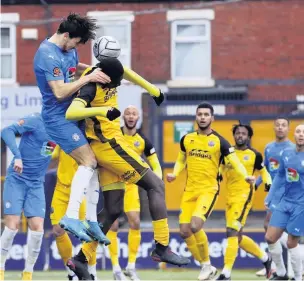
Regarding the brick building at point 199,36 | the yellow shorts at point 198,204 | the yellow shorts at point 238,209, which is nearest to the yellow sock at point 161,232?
the yellow shorts at point 198,204

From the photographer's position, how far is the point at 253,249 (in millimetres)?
16938

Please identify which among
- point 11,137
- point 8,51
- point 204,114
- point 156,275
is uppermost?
point 8,51

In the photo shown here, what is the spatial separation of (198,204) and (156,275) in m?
2.30

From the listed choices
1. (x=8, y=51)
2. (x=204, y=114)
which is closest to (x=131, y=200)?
(x=204, y=114)

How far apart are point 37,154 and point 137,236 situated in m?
2.19

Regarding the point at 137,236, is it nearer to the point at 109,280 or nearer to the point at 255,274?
the point at 109,280

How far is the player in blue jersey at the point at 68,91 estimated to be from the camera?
37.7ft

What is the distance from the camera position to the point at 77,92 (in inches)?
458

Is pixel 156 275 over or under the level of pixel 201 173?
under

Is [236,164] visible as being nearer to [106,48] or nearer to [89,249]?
[89,249]

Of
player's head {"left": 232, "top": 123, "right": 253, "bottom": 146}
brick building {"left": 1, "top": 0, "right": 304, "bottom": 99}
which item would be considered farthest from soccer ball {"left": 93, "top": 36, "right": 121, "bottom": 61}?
brick building {"left": 1, "top": 0, "right": 304, "bottom": 99}

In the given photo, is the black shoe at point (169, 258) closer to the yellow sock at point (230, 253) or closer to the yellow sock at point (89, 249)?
the yellow sock at point (89, 249)

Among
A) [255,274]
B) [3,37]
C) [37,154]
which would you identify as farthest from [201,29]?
[37,154]

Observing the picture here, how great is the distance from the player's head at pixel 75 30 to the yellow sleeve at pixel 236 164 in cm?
425
